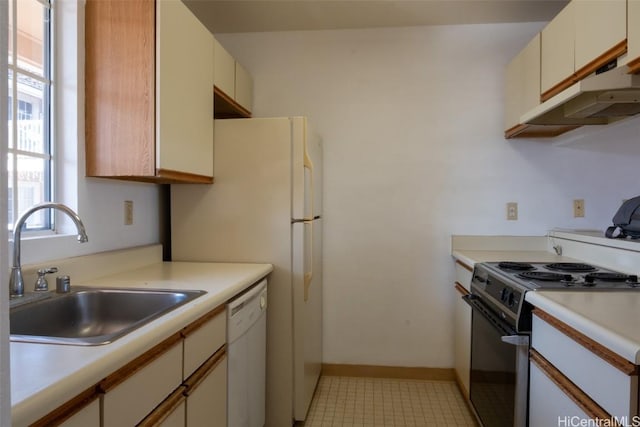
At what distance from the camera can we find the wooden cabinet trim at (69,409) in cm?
72

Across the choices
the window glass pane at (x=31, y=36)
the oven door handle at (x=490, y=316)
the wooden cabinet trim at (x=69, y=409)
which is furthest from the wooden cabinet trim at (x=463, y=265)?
the window glass pane at (x=31, y=36)

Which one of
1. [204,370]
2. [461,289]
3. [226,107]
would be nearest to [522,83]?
[461,289]

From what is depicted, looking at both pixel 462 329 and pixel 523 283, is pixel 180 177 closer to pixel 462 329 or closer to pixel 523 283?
pixel 523 283

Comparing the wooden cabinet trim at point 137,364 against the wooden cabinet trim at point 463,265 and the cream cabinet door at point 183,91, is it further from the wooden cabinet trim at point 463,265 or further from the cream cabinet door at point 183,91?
the wooden cabinet trim at point 463,265

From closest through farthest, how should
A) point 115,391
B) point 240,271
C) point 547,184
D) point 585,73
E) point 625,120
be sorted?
point 115,391
point 585,73
point 240,271
point 625,120
point 547,184

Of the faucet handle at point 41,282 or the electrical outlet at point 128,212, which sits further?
the electrical outlet at point 128,212

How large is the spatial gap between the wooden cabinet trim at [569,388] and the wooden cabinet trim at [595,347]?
13 cm

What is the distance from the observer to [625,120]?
237cm

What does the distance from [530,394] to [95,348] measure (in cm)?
139

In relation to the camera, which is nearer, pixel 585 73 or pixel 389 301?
pixel 585 73

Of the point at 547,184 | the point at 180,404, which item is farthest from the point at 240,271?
the point at 547,184

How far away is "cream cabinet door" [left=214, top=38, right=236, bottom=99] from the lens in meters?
2.14

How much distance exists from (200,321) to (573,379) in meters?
1.12

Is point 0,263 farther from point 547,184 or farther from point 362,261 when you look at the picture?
point 547,184
